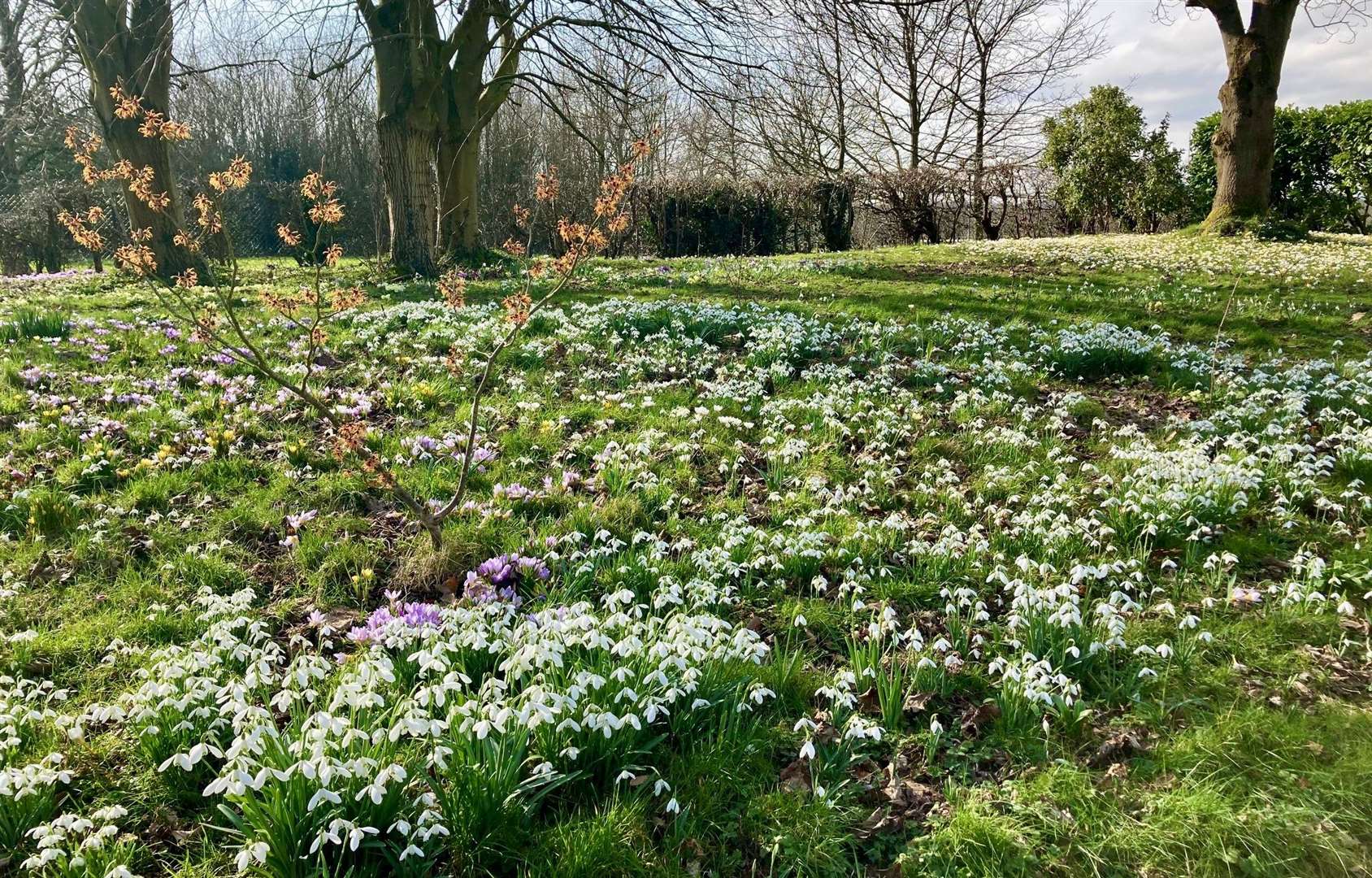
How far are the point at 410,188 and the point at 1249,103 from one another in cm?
1596

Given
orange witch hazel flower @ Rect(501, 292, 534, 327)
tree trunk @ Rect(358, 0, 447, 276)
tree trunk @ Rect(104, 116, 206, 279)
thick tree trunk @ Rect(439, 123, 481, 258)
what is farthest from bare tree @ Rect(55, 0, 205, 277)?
orange witch hazel flower @ Rect(501, 292, 534, 327)

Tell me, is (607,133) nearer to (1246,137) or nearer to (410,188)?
(410,188)

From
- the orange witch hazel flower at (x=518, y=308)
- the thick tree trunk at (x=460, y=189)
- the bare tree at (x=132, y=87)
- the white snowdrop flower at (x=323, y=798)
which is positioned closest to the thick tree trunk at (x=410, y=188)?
the thick tree trunk at (x=460, y=189)

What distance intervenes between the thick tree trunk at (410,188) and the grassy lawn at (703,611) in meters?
5.94

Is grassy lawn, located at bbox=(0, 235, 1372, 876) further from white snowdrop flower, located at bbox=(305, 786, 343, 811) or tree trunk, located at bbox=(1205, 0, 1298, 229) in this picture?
tree trunk, located at bbox=(1205, 0, 1298, 229)

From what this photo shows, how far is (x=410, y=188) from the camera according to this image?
42.8ft

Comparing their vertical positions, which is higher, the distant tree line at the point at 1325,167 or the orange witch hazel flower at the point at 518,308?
the distant tree line at the point at 1325,167

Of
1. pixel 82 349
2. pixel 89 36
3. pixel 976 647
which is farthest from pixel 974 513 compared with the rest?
pixel 89 36

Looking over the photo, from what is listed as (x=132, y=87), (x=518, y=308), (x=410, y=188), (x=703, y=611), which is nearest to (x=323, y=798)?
(x=703, y=611)

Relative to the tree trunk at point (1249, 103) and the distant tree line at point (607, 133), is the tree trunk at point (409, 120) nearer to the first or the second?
the distant tree line at point (607, 133)

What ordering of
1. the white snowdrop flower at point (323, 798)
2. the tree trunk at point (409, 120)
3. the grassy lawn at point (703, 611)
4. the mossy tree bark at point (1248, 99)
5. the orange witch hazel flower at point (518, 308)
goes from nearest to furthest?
the white snowdrop flower at point (323, 798) < the grassy lawn at point (703, 611) < the orange witch hazel flower at point (518, 308) < the tree trunk at point (409, 120) < the mossy tree bark at point (1248, 99)

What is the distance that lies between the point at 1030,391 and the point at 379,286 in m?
9.50

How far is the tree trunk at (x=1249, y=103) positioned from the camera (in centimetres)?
1464

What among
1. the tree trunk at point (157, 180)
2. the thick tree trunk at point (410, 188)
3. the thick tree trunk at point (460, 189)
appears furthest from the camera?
the thick tree trunk at point (460, 189)
